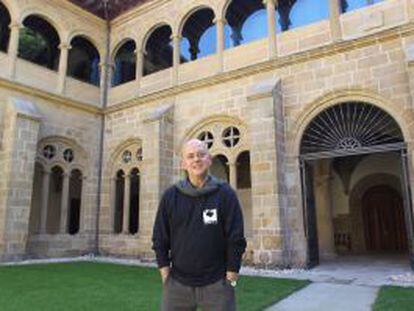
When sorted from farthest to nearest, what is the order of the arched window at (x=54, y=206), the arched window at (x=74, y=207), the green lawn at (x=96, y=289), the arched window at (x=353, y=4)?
the arched window at (x=74, y=207) < the arched window at (x=54, y=206) < the arched window at (x=353, y=4) < the green lawn at (x=96, y=289)

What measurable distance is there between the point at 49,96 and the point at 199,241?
9780 mm

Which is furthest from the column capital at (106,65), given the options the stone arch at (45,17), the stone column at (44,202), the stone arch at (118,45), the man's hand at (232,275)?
the man's hand at (232,275)

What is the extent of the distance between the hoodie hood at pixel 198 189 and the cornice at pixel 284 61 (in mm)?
6962

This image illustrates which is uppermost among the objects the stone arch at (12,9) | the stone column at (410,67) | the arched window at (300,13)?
the stone arch at (12,9)

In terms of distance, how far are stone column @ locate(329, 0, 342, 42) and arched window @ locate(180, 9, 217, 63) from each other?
336cm

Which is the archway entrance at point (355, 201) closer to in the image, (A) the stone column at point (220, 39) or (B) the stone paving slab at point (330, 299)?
(B) the stone paving slab at point (330, 299)

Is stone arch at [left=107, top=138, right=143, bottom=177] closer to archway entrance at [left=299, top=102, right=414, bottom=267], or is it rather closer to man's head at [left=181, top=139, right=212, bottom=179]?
archway entrance at [left=299, top=102, right=414, bottom=267]

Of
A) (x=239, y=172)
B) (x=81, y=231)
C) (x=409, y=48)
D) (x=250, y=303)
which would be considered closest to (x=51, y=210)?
(x=81, y=231)

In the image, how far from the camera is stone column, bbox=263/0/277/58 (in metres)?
9.20

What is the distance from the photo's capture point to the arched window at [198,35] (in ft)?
Result: 35.8

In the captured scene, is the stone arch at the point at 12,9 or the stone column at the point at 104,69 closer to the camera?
the stone arch at the point at 12,9

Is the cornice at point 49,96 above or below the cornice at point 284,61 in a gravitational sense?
below

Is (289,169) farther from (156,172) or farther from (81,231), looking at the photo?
(81,231)

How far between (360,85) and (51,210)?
34.8 ft
